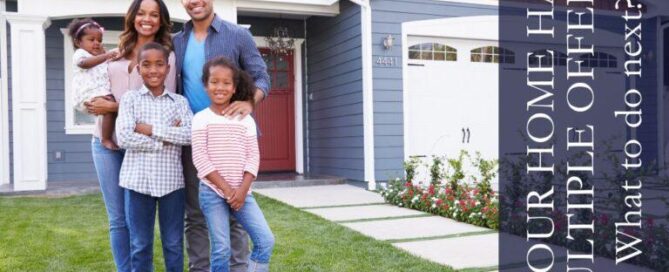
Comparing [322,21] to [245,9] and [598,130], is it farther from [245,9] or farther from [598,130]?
[598,130]

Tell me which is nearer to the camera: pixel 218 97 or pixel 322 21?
pixel 218 97

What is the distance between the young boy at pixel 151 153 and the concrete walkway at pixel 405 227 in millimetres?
1611

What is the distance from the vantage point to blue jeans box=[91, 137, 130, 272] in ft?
8.10

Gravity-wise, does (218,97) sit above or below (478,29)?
below

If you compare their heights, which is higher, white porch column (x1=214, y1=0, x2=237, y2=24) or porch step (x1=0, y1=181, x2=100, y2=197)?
white porch column (x1=214, y1=0, x2=237, y2=24)

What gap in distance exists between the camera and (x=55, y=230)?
4.40m

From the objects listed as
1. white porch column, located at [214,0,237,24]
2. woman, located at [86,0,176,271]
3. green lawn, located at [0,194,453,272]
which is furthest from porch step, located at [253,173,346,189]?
woman, located at [86,0,176,271]

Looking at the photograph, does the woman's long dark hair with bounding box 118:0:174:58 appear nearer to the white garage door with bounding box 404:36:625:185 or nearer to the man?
the man

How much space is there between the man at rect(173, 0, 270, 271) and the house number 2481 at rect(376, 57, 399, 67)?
4700 mm

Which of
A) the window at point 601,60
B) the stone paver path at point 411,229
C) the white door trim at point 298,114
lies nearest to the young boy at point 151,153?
the stone paver path at point 411,229

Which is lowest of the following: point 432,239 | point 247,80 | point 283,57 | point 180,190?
point 432,239

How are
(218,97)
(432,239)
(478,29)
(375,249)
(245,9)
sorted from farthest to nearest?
(478,29) → (245,9) → (432,239) → (375,249) → (218,97)

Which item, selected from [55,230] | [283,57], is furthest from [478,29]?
[55,230]

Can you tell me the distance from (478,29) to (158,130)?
6353mm
